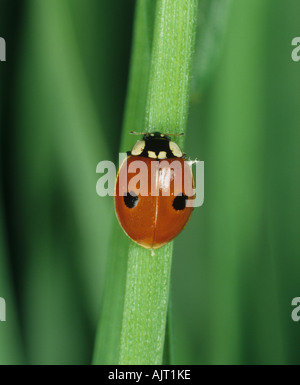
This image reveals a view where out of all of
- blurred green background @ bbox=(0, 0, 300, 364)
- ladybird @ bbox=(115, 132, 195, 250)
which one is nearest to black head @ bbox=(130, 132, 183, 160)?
ladybird @ bbox=(115, 132, 195, 250)

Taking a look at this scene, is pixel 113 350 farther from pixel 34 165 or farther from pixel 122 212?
pixel 34 165

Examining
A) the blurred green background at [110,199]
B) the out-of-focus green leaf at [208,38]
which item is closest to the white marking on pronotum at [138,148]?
the out-of-focus green leaf at [208,38]

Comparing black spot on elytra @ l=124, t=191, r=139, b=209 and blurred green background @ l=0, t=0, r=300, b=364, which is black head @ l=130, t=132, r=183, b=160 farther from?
blurred green background @ l=0, t=0, r=300, b=364

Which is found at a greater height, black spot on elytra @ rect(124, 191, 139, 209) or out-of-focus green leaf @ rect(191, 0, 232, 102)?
out-of-focus green leaf @ rect(191, 0, 232, 102)
